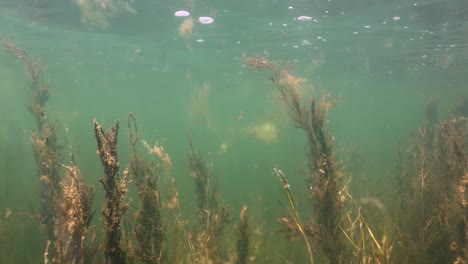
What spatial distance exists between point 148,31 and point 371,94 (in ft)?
152

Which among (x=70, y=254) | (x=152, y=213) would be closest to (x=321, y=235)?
(x=152, y=213)

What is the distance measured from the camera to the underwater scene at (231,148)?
5.52 metres

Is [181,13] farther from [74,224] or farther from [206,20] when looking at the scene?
[74,224]

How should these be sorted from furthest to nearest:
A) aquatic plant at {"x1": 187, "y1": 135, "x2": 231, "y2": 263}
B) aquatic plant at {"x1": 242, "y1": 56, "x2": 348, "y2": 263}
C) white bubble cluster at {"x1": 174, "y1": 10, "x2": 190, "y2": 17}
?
1. white bubble cluster at {"x1": 174, "y1": 10, "x2": 190, "y2": 17}
2. aquatic plant at {"x1": 187, "y1": 135, "x2": 231, "y2": 263}
3. aquatic plant at {"x1": 242, "y1": 56, "x2": 348, "y2": 263}

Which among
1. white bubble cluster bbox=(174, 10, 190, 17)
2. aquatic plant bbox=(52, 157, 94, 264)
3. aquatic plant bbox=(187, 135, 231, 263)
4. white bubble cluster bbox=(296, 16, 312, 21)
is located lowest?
aquatic plant bbox=(187, 135, 231, 263)

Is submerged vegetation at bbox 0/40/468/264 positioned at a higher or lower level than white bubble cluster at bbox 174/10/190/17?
lower

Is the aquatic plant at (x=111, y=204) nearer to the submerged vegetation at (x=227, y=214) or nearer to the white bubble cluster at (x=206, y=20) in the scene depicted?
the submerged vegetation at (x=227, y=214)

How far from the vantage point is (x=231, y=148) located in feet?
90.0

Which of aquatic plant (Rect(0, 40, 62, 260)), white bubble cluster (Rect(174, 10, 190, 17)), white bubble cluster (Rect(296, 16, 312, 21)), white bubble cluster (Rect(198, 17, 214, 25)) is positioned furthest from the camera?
white bubble cluster (Rect(198, 17, 214, 25))

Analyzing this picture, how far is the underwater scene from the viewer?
5523 mm

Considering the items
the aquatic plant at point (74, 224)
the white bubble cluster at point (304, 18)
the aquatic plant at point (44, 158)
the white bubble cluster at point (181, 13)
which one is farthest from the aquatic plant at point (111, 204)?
the white bubble cluster at point (304, 18)

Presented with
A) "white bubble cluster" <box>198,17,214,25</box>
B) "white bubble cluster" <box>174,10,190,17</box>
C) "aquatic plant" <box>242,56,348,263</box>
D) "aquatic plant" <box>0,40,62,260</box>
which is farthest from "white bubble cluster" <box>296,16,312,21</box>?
"aquatic plant" <box>0,40,62,260</box>

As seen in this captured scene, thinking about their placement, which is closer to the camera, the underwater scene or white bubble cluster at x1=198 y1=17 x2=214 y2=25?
the underwater scene

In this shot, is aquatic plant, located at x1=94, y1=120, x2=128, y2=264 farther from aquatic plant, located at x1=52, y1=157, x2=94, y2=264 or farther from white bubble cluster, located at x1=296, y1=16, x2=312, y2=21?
white bubble cluster, located at x1=296, y1=16, x2=312, y2=21
